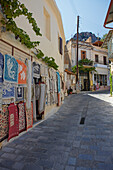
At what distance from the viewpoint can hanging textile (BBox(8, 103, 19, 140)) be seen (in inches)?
104

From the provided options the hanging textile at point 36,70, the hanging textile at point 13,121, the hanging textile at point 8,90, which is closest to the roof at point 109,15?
the hanging textile at point 36,70

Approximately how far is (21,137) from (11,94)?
4.95 ft

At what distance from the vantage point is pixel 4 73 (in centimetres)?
242

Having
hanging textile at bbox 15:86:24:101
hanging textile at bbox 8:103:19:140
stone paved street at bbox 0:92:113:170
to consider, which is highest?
hanging textile at bbox 15:86:24:101

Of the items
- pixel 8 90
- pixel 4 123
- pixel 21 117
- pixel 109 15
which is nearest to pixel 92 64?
pixel 109 15

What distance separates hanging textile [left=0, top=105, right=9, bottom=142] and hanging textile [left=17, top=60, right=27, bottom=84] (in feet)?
2.66

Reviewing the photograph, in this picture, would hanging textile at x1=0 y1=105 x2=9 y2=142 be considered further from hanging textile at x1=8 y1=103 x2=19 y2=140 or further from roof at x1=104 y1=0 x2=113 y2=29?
roof at x1=104 y1=0 x2=113 y2=29

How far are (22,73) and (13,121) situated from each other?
4.11 ft

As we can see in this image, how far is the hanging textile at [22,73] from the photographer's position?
304 centimetres

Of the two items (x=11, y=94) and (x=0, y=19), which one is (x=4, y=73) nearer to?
(x=11, y=94)

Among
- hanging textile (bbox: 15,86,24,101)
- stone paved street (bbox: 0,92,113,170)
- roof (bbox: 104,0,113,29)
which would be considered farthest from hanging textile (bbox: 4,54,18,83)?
roof (bbox: 104,0,113,29)

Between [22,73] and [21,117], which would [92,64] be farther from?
[21,117]

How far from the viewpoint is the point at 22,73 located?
317 cm

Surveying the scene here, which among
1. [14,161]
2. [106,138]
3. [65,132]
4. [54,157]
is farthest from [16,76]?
[106,138]
